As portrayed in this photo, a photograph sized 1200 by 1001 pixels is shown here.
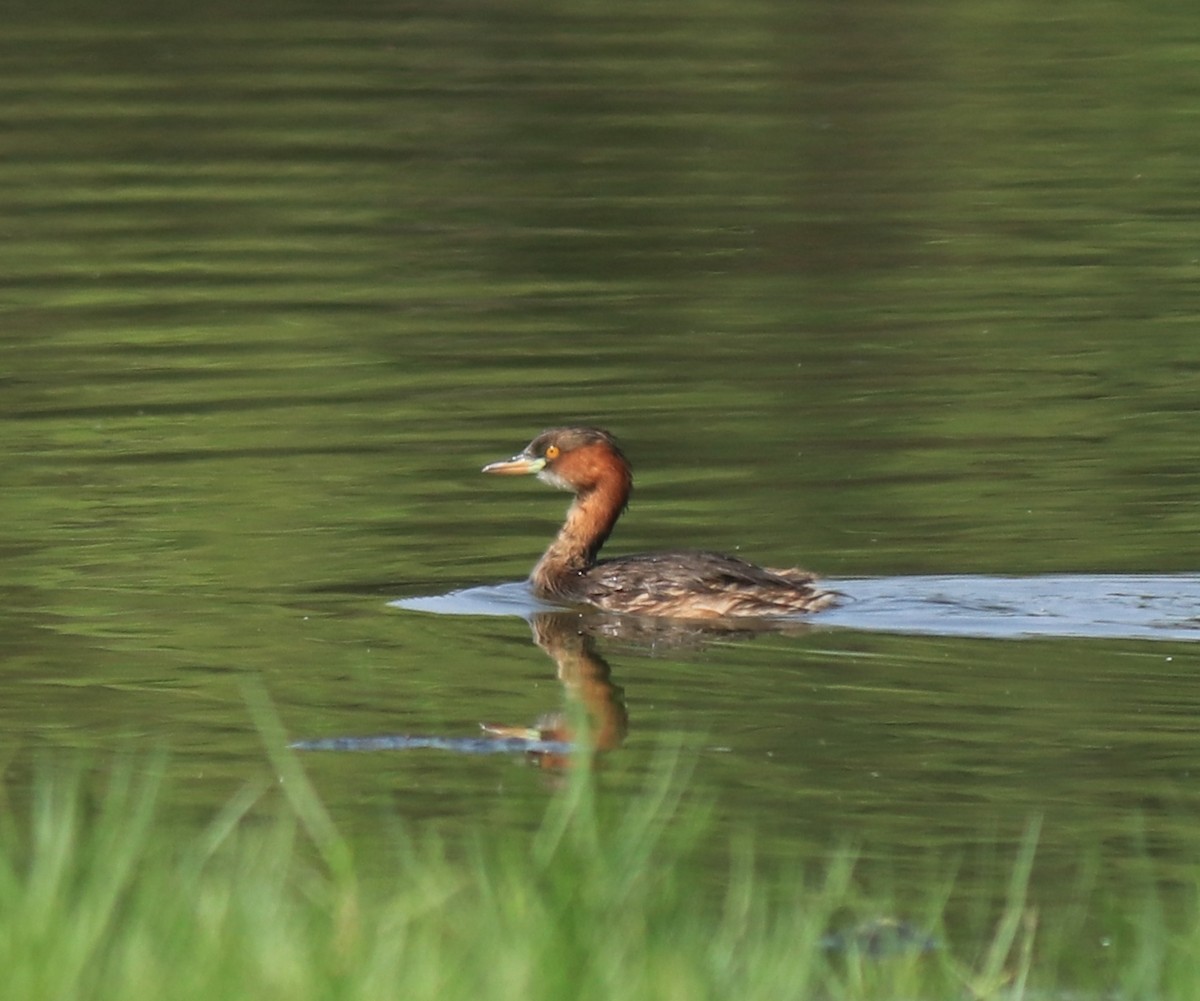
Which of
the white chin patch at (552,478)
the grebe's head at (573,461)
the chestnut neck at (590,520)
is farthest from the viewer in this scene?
the white chin patch at (552,478)

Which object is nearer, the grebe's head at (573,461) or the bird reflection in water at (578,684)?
the bird reflection in water at (578,684)

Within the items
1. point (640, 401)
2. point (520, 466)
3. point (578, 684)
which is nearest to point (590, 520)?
point (520, 466)

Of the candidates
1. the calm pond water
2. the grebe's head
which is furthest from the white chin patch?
the calm pond water

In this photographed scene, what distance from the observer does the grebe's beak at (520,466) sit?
1207 centimetres

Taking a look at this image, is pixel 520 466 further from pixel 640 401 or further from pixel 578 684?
pixel 640 401

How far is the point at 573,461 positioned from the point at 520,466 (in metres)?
0.22

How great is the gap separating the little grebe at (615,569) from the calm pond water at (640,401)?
28 cm

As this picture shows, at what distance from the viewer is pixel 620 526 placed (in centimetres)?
1298

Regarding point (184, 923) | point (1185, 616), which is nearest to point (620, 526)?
point (1185, 616)

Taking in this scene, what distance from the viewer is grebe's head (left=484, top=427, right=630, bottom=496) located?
39.3 ft

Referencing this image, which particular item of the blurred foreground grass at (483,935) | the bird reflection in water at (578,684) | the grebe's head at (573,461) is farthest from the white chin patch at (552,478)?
the blurred foreground grass at (483,935)

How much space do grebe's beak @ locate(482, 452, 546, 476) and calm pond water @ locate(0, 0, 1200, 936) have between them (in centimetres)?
33

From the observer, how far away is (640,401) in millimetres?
14734

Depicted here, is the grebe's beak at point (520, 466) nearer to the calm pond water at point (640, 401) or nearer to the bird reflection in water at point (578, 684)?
the calm pond water at point (640, 401)
